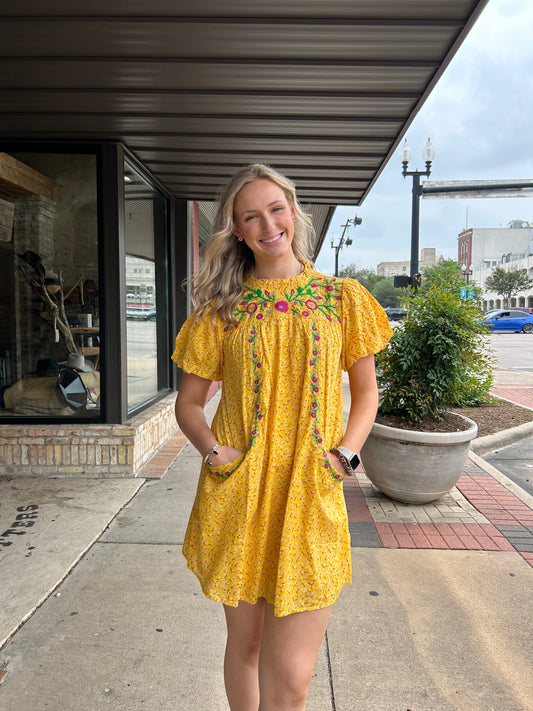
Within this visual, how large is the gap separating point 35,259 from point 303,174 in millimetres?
2838

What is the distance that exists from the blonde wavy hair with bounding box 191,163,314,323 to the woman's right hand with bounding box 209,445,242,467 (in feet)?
1.32

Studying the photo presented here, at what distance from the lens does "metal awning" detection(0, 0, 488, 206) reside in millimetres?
2879

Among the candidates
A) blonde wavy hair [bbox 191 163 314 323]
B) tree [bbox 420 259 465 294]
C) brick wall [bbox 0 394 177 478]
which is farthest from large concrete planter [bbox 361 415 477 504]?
blonde wavy hair [bbox 191 163 314 323]

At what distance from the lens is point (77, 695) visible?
7.07ft

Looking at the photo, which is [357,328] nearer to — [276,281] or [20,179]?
[276,281]

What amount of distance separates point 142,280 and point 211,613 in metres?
4.14

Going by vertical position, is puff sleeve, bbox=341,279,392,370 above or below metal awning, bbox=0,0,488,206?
below

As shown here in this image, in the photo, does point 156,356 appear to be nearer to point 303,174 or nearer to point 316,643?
point 303,174

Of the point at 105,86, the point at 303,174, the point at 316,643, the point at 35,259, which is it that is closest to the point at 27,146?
the point at 35,259

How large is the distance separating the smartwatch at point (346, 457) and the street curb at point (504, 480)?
11.0 feet

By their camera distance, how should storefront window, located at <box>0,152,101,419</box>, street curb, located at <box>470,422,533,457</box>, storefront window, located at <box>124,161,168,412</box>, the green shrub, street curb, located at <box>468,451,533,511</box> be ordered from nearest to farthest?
the green shrub < street curb, located at <box>468,451,533,511</box> < storefront window, located at <box>0,152,101,419</box> < storefront window, located at <box>124,161,168,412</box> < street curb, located at <box>470,422,533,457</box>

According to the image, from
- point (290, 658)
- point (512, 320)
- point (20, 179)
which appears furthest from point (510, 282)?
point (290, 658)

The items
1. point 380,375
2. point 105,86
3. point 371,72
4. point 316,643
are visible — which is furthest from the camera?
point 380,375

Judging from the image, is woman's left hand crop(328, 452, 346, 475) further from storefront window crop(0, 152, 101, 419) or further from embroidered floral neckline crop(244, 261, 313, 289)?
storefront window crop(0, 152, 101, 419)
